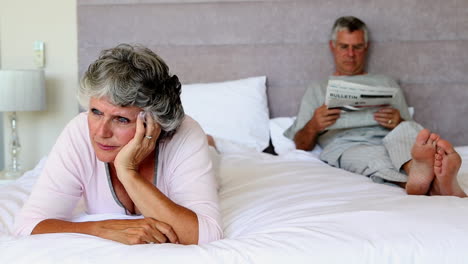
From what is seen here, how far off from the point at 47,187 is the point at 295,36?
6.70 feet

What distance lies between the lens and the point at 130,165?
56.6 inches

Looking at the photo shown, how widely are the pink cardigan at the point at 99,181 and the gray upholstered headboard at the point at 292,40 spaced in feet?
5.35

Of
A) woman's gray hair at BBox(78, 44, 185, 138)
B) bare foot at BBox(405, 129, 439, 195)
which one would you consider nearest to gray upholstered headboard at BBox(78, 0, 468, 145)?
bare foot at BBox(405, 129, 439, 195)

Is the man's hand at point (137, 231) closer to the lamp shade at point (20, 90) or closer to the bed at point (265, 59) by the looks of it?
the bed at point (265, 59)

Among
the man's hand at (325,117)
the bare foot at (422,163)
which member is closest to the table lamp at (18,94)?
the man's hand at (325,117)

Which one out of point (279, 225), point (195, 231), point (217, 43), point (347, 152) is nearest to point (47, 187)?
point (195, 231)

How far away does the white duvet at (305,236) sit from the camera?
1.21m

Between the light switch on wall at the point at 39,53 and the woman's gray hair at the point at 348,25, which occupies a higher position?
the woman's gray hair at the point at 348,25

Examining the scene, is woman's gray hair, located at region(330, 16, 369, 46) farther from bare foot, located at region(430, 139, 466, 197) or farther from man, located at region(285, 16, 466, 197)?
bare foot, located at region(430, 139, 466, 197)

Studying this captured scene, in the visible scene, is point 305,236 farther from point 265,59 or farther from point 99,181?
point 265,59

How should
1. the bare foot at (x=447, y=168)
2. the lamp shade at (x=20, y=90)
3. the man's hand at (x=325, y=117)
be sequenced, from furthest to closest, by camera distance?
the lamp shade at (x=20, y=90) → the man's hand at (x=325, y=117) → the bare foot at (x=447, y=168)

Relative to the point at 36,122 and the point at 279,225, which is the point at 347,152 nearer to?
the point at 279,225

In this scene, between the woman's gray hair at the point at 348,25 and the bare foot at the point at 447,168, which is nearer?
the bare foot at the point at 447,168

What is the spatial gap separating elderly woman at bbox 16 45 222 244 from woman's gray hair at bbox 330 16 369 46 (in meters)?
1.69
